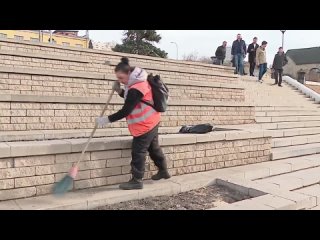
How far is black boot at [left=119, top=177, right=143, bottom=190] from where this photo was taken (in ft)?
14.0

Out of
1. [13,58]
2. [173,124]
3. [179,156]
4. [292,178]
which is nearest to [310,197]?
[292,178]

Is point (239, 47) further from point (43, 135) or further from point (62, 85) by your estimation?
point (43, 135)

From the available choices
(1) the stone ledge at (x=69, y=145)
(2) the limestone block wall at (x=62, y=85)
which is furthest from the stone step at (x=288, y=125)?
(1) the stone ledge at (x=69, y=145)

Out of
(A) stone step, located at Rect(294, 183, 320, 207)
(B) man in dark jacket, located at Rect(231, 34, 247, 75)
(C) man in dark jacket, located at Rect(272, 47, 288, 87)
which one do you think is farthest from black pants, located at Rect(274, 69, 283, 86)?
(A) stone step, located at Rect(294, 183, 320, 207)

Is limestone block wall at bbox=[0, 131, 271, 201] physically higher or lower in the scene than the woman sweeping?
lower

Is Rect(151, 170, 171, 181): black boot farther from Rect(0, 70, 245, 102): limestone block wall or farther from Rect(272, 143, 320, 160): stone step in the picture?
Rect(0, 70, 245, 102): limestone block wall

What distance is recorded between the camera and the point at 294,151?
7.22 m

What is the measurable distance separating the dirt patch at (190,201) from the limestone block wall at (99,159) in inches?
→ 24.7

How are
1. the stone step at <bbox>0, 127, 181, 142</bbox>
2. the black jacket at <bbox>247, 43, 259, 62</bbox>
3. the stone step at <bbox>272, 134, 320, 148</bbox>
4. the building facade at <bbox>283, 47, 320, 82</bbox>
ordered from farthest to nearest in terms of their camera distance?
the building facade at <bbox>283, 47, 320, 82</bbox> → the black jacket at <bbox>247, 43, 259, 62</bbox> → the stone step at <bbox>272, 134, 320, 148</bbox> → the stone step at <bbox>0, 127, 181, 142</bbox>

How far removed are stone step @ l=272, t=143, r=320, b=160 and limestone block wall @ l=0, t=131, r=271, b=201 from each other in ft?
2.92

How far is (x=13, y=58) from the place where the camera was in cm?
849

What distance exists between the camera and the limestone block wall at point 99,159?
383 cm

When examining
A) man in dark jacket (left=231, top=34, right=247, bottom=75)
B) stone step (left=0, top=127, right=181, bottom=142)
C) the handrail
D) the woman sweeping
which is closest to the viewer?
the woman sweeping
